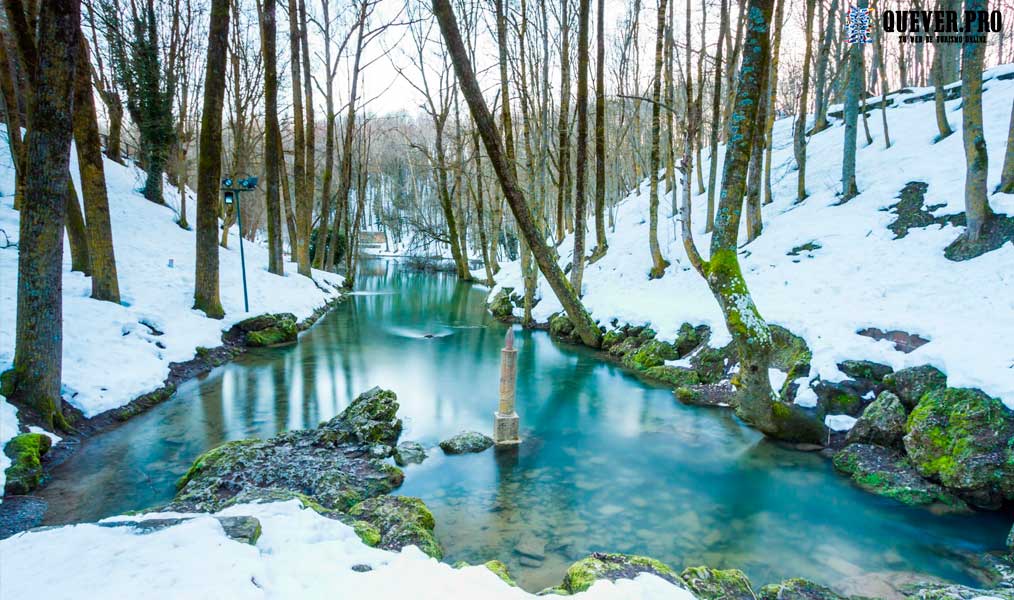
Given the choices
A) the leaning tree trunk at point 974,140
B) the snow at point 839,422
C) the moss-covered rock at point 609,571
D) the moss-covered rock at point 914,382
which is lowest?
the snow at point 839,422

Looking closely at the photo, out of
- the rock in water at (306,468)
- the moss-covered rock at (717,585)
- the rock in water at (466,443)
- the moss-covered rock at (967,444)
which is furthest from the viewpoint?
the rock in water at (466,443)

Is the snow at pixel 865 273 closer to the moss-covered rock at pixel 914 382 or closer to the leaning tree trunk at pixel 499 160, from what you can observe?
the moss-covered rock at pixel 914 382

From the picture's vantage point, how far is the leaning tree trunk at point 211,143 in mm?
10258

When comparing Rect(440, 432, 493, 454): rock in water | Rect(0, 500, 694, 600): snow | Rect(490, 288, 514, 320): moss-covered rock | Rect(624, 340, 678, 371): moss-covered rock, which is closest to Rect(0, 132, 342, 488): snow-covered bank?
Rect(0, 500, 694, 600): snow

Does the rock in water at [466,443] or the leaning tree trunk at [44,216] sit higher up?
the leaning tree trunk at [44,216]

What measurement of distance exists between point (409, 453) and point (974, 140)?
10.6m

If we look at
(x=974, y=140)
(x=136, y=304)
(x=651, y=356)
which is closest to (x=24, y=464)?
(x=136, y=304)

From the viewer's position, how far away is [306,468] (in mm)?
5512

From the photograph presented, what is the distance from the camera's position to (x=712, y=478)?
6270mm

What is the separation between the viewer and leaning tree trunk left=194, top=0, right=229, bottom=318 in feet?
33.7

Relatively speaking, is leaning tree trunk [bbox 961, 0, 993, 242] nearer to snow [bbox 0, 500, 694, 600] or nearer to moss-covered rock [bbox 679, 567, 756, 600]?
moss-covered rock [bbox 679, 567, 756, 600]

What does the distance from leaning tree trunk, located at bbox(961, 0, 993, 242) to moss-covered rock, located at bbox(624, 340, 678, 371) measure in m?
5.63

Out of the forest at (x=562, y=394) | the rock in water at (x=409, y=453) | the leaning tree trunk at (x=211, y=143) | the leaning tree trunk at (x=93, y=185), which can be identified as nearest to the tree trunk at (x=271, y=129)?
the forest at (x=562, y=394)

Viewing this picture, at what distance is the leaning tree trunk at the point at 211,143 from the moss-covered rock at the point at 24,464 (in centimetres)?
646
